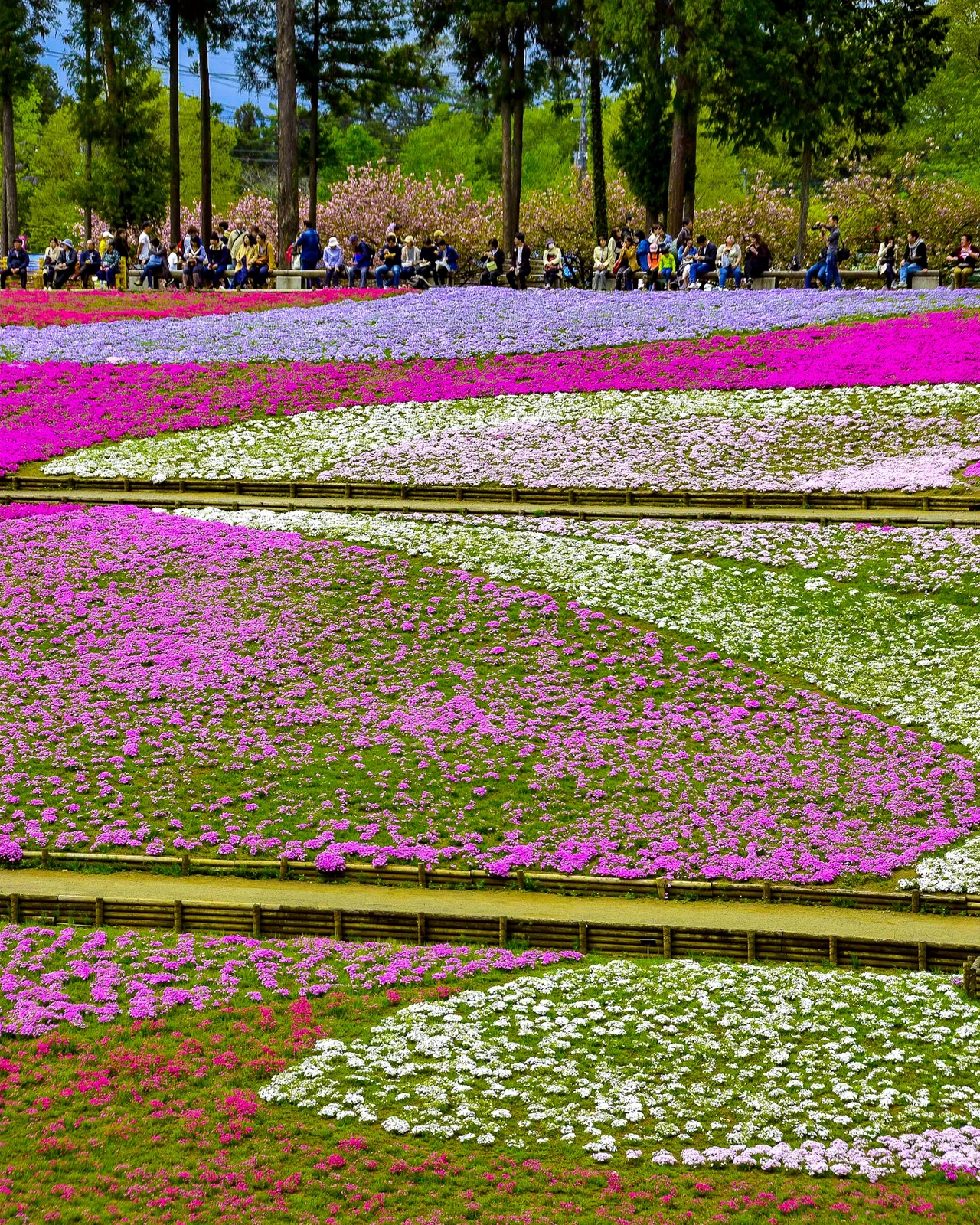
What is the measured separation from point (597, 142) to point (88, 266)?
68.2 ft

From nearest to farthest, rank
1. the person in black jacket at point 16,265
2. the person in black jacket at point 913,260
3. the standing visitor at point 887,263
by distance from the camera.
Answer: the person in black jacket at point 913,260 → the standing visitor at point 887,263 → the person in black jacket at point 16,265

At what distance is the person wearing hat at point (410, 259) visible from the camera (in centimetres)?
5803

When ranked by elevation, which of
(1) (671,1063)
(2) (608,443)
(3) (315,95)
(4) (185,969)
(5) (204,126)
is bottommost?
(1) (671,1063)

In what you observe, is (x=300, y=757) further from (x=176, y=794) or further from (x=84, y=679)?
(x=84, y=679)

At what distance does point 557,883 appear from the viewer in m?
20.4

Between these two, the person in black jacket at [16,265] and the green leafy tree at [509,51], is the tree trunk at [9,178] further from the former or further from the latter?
the green leafy tree at [509,51]

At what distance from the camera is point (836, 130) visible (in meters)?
82.4

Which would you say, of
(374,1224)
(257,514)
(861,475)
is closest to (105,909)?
(374,1224)

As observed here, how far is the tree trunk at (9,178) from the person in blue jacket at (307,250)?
17231 millimetres

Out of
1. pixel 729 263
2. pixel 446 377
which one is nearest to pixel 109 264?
pixel 446 377

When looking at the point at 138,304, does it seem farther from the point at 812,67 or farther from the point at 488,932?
the point at 488,932

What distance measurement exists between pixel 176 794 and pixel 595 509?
1407 centimetres

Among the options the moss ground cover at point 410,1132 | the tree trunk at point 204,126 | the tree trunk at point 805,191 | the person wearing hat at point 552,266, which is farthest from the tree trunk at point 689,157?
the moss ground cover at point 410,1132

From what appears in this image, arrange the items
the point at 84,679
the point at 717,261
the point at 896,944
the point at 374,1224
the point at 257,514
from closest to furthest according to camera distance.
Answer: the point at 374,1224
the point at 896,944
the point at 84,679
the point at 257,514
the point at 717,261
